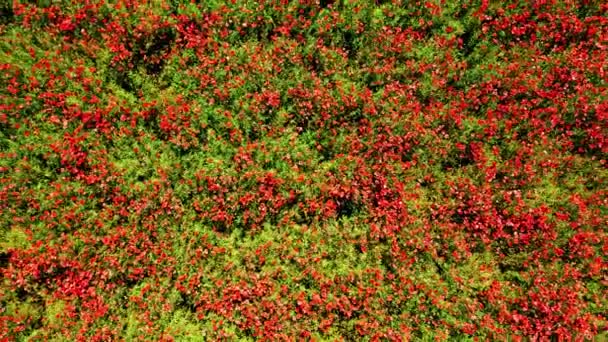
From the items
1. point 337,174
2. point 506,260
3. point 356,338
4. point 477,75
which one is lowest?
point 356,338

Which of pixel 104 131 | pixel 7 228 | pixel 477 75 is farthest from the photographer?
pixel 477 75

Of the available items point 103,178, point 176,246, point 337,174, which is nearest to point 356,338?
point 337,174

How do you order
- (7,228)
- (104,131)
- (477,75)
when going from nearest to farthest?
(7,228) → (104,131) → (477,75)

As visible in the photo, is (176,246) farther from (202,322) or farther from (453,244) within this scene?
(453,244)

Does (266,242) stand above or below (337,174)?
below

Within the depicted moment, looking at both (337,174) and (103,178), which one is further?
(337,174)

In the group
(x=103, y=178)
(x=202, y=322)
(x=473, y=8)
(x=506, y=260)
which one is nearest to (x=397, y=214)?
(x=506, y=260)
